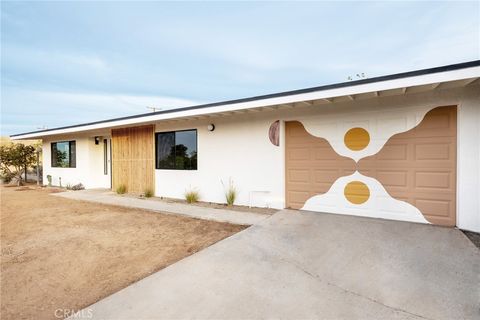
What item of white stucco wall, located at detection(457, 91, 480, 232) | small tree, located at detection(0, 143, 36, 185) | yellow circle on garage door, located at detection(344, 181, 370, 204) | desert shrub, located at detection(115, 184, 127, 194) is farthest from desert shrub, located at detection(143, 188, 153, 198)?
small tree, located at detection(0, 143, 36, 185)

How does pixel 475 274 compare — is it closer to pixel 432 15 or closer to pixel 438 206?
pixel 438 206

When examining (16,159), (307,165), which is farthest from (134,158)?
(16,159)

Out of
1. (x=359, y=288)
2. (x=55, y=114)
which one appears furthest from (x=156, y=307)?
(x=55, y=114)

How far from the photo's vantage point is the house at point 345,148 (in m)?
4.30

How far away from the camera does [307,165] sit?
5934mm

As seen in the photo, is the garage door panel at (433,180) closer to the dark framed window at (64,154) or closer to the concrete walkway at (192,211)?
the concrete walkway at (192,211)

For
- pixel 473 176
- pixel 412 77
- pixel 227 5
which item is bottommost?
pixel 473 176

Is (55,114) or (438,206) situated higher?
(55,114)

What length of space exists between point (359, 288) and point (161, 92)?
18929mm

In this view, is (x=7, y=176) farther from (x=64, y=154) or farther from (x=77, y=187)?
(x=77, y=187)

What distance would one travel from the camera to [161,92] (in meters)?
18.8

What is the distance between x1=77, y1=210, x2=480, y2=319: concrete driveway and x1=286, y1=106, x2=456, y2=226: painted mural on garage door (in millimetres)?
808

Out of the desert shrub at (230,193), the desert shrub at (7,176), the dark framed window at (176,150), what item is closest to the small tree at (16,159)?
the desert shrub at (7,176)

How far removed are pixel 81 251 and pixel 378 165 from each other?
18.6 feet
